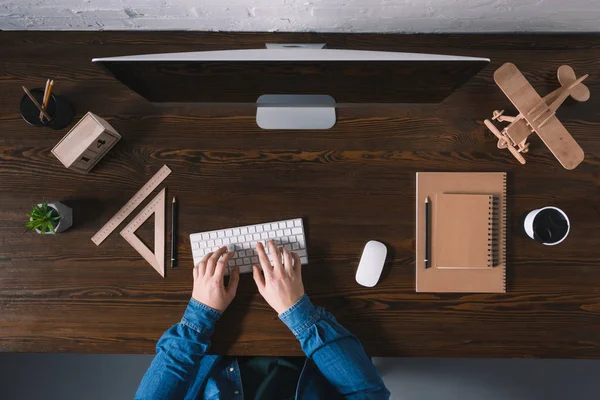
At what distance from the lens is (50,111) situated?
0.88 meters

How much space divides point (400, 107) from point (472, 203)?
29 centimetres

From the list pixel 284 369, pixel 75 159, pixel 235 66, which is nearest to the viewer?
pixel 235 66

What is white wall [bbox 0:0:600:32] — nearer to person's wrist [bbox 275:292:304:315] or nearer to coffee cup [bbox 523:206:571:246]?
coffee cup [bbox 523:206:571:246]

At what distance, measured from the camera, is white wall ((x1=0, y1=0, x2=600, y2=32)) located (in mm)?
797

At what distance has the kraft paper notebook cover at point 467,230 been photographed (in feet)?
2.92

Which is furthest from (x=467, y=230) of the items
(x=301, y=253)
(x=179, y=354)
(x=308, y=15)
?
(x=179, y=354)

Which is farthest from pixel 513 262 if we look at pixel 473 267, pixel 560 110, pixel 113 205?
pixel 113 205

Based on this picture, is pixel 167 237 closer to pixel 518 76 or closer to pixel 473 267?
pixel 473 267

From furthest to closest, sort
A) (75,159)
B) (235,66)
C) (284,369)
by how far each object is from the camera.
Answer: (284,369)
(75,159)
(235,66)

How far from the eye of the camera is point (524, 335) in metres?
0.90

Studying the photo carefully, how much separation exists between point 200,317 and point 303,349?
9.7 inches

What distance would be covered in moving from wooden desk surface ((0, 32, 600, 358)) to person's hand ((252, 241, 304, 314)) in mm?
46

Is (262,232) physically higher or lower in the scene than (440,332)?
higher

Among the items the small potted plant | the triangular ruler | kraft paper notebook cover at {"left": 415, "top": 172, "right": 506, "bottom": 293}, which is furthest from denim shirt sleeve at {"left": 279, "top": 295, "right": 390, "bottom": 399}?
the small potted plant
